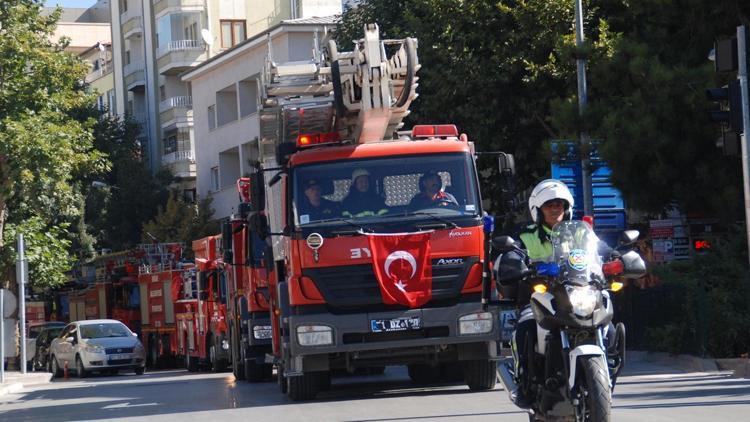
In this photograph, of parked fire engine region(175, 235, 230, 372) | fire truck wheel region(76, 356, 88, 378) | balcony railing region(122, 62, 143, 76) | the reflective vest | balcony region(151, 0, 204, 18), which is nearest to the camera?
the reflective vest

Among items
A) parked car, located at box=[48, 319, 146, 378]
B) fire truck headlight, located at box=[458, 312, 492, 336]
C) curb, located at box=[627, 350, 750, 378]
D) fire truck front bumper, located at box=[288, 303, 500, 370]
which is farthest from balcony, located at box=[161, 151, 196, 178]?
fire truck headlight, located at box=[458, 312, 492, 336]

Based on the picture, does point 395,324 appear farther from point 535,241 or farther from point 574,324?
point 574,324

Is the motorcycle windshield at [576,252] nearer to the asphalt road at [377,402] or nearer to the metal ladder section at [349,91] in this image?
the asphalt road at [377,402]

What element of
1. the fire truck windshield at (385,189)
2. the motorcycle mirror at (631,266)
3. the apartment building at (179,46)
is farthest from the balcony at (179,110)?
the motorcycle mirror at (631,266)

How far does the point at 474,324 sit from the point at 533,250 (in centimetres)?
690

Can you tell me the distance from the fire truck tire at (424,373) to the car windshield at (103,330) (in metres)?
18.6

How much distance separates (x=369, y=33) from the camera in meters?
17.3

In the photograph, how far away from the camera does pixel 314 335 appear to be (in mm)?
16500

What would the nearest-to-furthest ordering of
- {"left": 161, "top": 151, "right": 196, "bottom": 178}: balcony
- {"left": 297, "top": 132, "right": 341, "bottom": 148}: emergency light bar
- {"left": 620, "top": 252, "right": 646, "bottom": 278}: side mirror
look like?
{"left": 620, "top": 252, "right": 646, "bottom": 278}: side mirror < {"left": 297, "top": 132, "right": 341, "bottom": 148}: emergency light bar < {"left": 161, "top": 151, "right": 196, "bottom": 178}: balcony

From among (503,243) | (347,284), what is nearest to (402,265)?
(347,284)

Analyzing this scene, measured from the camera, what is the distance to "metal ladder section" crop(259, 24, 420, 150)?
1727 cm

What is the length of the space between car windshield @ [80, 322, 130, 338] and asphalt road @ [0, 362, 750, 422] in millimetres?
12524

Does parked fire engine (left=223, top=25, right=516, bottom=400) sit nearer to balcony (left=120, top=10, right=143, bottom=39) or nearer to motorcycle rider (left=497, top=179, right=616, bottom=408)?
motorcycle rider (left=497, top=179, right=616, bottom=408)

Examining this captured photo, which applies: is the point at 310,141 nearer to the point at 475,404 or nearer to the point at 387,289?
the point at 387,289
